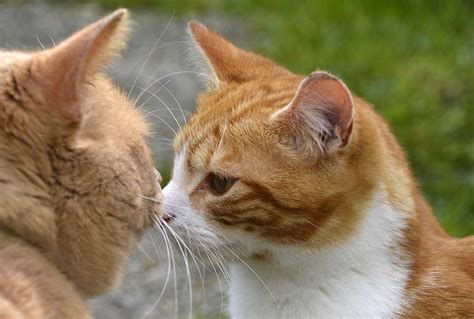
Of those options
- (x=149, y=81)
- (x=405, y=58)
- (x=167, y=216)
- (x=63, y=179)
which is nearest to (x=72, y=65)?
(x=63, y=179)

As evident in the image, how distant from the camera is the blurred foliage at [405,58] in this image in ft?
14.9

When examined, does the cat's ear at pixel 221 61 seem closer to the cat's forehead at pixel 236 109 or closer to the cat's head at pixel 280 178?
the cat's forehead at pixel 236 109

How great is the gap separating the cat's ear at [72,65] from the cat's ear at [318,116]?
0.62m

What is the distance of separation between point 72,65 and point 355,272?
107 centimetres

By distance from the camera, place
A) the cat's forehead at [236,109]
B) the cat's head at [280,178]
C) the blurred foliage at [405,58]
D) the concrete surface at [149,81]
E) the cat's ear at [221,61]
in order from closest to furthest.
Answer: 1. the cat's head at [280,178]
2. the cat's forehead at [236,109]
3. the cat's ear at [221,61]
4. the concrete surface at [149,81]
5. the blurred foliage at [405,58]

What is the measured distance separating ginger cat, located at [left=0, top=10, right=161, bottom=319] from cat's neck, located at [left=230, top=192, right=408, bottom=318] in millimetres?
621

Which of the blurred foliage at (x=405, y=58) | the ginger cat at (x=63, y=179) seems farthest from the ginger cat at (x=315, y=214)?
the blurred foliage at (x=405, y=58)

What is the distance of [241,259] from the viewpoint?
2.56 meters

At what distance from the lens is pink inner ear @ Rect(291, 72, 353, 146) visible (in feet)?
7.57

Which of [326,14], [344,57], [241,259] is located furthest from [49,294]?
[326,14]

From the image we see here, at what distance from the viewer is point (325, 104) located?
92.8 inches

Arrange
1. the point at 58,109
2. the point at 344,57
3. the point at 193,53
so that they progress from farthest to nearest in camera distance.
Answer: the point at 344,57 → the point at 193,53 → the point at 58,109

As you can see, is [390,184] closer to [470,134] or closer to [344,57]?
[470,134]

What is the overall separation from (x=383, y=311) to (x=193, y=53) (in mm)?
996
